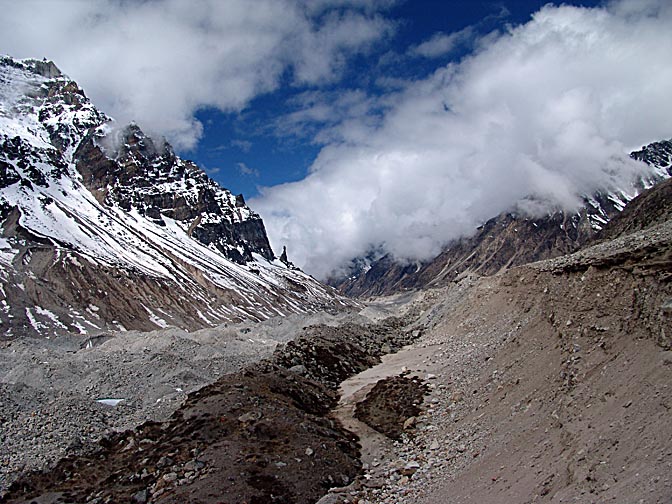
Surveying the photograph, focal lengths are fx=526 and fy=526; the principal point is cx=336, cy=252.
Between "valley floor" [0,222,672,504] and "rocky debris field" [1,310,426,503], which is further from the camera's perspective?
"rocky debris field" [1,310,426,503]

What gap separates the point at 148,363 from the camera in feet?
120

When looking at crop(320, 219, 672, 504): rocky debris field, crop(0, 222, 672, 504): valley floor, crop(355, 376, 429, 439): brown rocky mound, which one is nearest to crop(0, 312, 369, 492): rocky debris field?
crop(0, 222, 672, 504): valley floor

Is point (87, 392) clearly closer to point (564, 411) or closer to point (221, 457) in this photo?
point (221, 457)

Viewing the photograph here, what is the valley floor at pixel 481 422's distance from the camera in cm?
1177

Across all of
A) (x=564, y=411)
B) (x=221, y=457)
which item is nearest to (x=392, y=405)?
(x=221, y=457)

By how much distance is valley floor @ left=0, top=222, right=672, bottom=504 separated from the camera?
1177 cm

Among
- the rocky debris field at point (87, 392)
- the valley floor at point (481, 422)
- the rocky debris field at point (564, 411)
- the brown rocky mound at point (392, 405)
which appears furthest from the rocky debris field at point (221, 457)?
the brown rocky mound at point (392, 405)

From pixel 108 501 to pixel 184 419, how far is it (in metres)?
5.57

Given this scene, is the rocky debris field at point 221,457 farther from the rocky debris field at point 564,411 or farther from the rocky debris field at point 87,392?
the rocky debris field at point 564,411

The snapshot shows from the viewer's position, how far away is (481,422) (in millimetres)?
18219

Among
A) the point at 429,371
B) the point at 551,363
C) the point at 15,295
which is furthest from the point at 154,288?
the point at 551,363

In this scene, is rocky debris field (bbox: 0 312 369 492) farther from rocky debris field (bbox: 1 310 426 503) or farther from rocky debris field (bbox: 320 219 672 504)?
rocky debris field (bbox: 320 219 672 504)

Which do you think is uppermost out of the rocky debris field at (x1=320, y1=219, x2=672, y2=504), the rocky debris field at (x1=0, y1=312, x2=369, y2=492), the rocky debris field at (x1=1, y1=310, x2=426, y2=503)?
the rocky debris field at (x1=0, y1=312, x2=369, y2=492)

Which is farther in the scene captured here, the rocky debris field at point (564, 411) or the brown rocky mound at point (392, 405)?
the brown rocky mound at point (392, 405)
